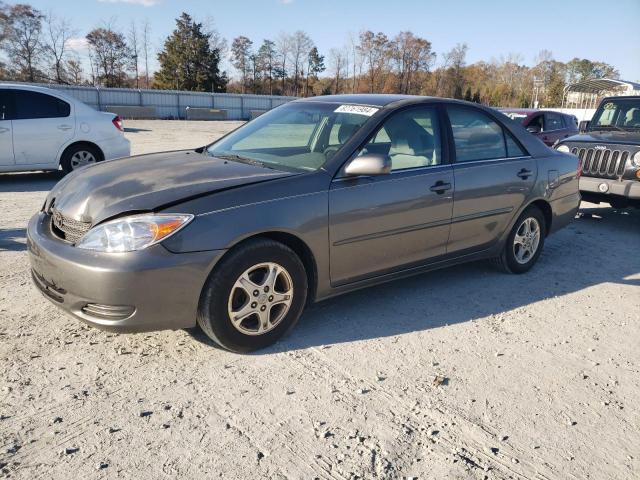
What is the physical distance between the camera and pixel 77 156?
9344mm

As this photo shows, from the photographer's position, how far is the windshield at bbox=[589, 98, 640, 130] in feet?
27.8

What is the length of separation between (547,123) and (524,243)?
1094 cm

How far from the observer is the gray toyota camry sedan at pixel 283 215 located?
3018 mm

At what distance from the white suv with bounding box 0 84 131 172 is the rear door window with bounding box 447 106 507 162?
275 inches

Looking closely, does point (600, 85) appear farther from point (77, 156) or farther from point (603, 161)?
point (77, 156)

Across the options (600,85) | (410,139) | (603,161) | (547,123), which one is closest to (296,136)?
(410,139)

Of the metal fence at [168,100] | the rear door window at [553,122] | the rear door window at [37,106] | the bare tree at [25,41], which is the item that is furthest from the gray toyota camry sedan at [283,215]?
the bare tree at [25,41]

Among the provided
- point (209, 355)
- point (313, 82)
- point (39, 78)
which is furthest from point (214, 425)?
point (313, 82)

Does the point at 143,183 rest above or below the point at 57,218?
above

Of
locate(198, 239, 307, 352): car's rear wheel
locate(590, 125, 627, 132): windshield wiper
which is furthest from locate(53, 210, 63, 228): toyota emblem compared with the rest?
locate(590, 125, 627, 132): windshield wiper

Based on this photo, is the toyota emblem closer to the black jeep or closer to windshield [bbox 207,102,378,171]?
windshield [bbox 207,102,378,171]

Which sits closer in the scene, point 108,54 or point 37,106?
point 37,106

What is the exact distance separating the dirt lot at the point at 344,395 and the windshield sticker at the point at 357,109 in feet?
4.91

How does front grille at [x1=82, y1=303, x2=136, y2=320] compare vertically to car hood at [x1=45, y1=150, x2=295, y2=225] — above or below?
below
